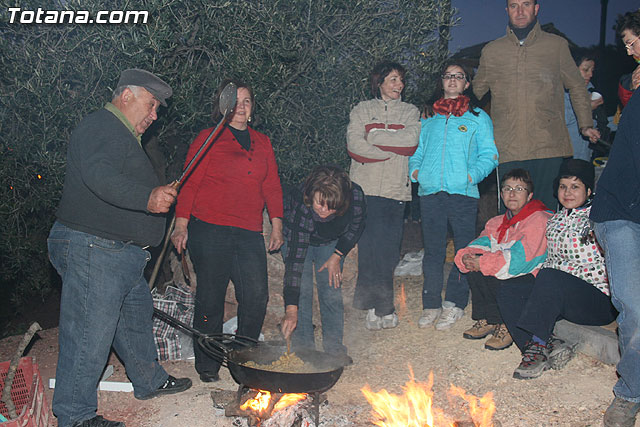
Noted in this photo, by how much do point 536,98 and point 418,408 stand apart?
9.91 ft

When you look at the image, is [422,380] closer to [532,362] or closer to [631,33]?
[532,362]

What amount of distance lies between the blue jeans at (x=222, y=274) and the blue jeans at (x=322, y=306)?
413 millimetres

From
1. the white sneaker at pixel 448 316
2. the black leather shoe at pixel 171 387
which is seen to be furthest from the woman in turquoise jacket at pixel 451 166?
the black leather shoe at pixel 171 387

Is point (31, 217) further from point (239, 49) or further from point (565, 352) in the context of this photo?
point (565, 352)

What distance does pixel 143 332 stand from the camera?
401 cm

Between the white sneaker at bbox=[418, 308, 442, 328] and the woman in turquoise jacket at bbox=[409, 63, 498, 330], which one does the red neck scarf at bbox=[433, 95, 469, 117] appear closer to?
the woman in turquoise jacket at bbox=[409, 63, 498, 330]

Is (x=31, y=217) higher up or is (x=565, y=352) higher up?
(x=31, y=217)

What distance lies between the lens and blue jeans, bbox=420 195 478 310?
500 cm

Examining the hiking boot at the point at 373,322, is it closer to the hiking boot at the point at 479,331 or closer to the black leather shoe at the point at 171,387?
the hiking boot at the point at 479,331

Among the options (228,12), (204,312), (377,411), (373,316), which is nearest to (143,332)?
(204,312)

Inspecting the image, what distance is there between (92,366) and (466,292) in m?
3.49

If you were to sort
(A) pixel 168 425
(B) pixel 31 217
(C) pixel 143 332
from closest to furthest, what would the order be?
(A) pixel 168 425 → (C) pixel 143 332 → (B) pixel 31 217

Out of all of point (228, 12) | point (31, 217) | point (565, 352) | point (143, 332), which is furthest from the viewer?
point (31, 217)

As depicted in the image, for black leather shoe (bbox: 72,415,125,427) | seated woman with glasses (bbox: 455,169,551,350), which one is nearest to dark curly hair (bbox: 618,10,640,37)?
seated woman with glasses (bbox: 455,169,551,350)
